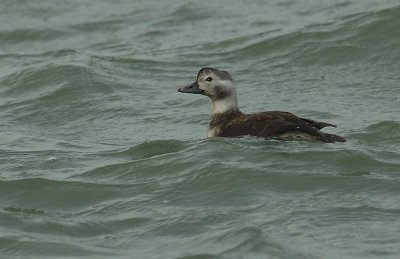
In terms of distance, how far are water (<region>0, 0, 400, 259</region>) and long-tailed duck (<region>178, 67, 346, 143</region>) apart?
13 centimetres

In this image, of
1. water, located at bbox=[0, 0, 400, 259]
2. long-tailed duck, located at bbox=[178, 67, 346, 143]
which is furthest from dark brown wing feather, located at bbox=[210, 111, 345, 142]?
water, located at bbox=[0, 0, 400, 259]

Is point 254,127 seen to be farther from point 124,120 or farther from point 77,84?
point 77,84

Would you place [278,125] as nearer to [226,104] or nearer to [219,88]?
[226,104]

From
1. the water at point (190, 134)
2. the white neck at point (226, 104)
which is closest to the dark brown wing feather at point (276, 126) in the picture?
the water at point (190, 134)

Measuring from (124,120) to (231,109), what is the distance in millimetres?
2197

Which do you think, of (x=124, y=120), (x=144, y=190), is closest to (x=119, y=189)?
(x=144, y=190)

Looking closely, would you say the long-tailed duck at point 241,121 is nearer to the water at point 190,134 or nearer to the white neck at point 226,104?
the white neck at point 226,104

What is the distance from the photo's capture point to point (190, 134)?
14438 mm

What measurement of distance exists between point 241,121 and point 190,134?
1.52 meters

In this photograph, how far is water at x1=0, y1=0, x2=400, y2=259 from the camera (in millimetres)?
10430

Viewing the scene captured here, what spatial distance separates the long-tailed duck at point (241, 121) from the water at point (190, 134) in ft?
0.42

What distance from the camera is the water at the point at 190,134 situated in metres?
10.4

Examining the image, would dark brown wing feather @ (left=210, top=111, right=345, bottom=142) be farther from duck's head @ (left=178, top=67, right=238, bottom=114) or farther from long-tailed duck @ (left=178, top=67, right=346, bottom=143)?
duck's head @ (left=178, top=67, right=238, bottom=114)

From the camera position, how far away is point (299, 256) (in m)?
9.62
